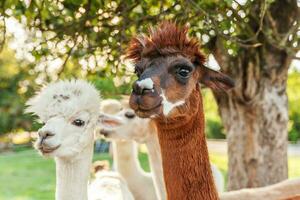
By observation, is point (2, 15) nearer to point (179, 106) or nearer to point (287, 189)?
point (179, 106)

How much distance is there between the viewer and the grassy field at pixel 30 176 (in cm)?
1551

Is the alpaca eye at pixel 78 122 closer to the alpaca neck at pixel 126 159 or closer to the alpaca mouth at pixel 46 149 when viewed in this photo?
the alpaca mouth at pixel 46 149

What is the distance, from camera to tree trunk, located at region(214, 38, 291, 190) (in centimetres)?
616

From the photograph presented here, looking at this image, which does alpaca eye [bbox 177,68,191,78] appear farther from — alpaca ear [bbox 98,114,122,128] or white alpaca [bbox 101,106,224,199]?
white alpaca [bbox 101,106,224,199]

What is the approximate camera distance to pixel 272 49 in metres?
6.13

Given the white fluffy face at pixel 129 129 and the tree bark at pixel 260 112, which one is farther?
the tree bark at pixel 260 112

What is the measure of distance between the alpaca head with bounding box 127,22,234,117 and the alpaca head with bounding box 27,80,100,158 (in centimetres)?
64

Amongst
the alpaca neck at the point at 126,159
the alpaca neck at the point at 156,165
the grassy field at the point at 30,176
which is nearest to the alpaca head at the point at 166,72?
the alpaca neck at the point at 156,165

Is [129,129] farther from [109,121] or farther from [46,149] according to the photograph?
[46,149]

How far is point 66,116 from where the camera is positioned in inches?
164

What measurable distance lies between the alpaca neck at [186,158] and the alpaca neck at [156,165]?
154cm

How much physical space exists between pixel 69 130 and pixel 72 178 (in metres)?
0.33

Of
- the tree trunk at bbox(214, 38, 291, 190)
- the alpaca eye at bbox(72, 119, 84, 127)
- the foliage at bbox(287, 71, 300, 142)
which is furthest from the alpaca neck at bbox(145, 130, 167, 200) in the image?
the foliage at bbox(287, 71, 300, 142)

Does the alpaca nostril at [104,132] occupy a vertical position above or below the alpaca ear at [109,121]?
below
